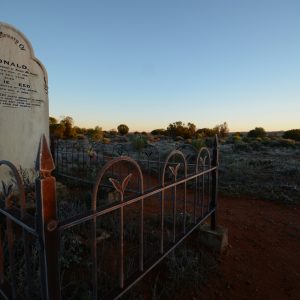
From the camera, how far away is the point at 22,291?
7.02 feet

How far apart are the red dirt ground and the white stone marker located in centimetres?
423

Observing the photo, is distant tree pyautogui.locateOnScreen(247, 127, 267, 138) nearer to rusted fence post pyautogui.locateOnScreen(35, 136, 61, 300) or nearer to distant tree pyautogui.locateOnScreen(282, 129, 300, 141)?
distant tree pyautogui.locateOnScreen(282, 129, 300, 141)

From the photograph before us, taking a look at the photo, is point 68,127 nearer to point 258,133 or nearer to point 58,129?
point 58,129

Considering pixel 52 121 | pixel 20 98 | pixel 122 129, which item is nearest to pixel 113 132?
pixel 122 129

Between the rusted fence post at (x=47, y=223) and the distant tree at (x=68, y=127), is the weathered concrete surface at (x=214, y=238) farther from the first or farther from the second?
the distant tree at (x=68, y=127)

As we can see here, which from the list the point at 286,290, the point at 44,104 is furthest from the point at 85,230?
the point at 44,104

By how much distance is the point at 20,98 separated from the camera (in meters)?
4.83

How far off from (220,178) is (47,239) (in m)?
7.79

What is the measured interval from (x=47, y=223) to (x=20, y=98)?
4.42 metres

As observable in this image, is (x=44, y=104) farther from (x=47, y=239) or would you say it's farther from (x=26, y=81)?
(x=47, y=239)

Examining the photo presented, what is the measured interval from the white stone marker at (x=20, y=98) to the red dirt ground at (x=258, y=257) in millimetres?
4227

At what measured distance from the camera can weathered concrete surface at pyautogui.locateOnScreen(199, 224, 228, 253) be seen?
134 inches

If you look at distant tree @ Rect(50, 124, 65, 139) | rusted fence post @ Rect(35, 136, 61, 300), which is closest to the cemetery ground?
rusted fence post @ Rect(35, 136, 61, 300)

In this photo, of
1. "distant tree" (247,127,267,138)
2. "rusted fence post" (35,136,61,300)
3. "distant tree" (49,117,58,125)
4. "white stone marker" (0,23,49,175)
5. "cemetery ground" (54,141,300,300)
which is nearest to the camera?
"rusted fence post" (35,136,61,300)
